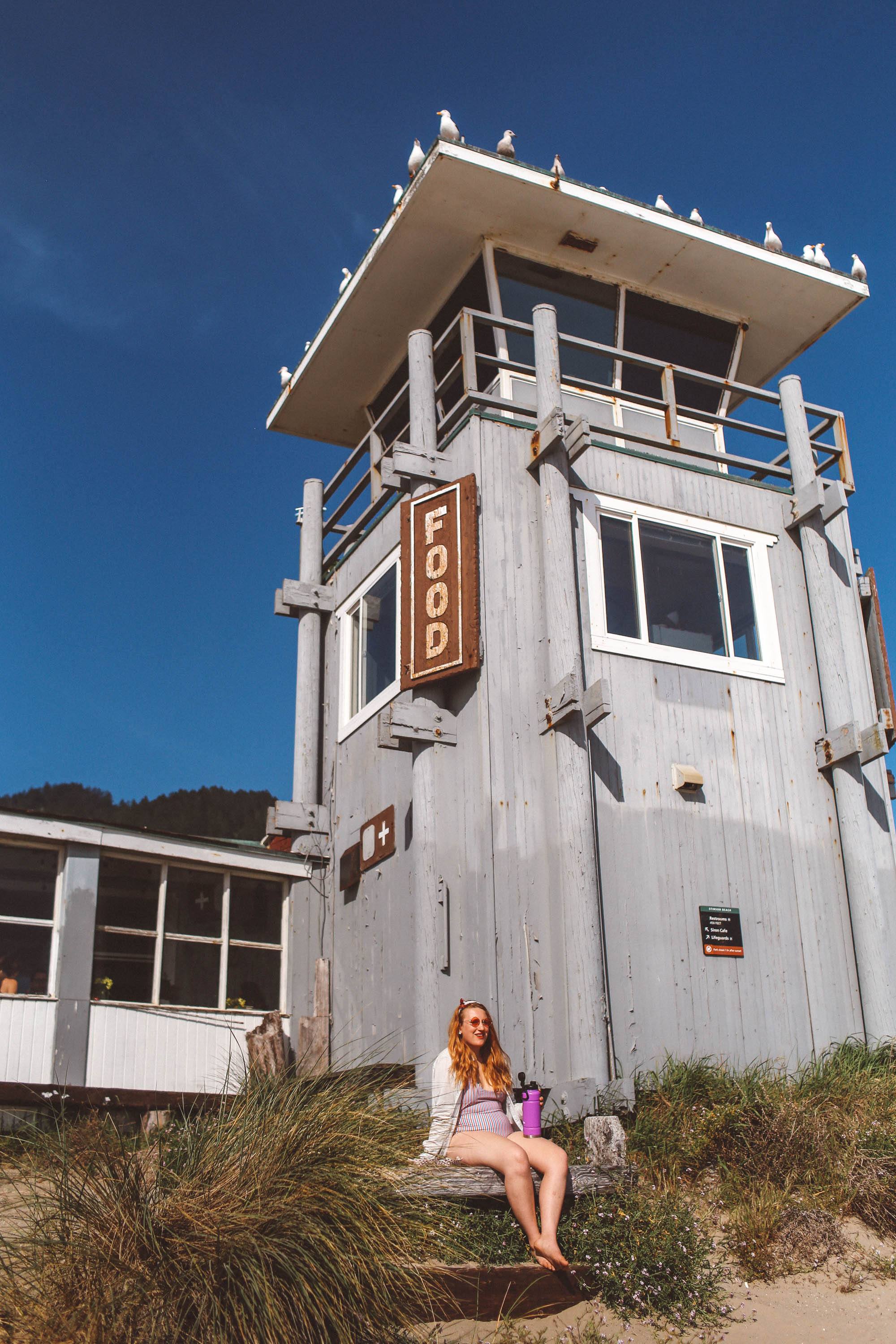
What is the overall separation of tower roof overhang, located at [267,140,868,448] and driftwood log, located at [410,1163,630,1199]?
32.3 ft

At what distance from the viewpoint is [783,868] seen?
10805 millimetres

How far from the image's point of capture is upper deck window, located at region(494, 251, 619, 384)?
13883mm

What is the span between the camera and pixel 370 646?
13.1 metres

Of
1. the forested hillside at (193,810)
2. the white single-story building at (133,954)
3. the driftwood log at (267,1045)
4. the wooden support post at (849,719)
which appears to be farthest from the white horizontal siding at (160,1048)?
the forested hillside at (193,810)

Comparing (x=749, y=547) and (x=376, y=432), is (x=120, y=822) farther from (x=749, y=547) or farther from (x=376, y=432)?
(x=749, y=547)

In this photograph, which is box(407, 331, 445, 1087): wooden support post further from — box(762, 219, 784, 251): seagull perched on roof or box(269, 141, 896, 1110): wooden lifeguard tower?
box(762, 219, 784, 251): seagull perched on roof

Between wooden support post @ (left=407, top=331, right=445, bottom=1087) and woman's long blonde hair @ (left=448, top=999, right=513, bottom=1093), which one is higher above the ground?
wooden support post @ (left=407, top=331, right=445, bottom=1087)

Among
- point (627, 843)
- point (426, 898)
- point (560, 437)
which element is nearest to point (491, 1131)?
point (426, 898)

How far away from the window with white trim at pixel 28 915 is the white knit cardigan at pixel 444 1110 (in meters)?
8.00

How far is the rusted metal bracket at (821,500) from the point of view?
12195 mm

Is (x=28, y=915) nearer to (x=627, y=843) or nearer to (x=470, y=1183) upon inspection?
(x=627, y=843)

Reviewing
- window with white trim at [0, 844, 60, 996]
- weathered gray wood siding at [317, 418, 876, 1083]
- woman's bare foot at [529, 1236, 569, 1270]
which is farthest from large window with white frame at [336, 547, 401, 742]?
woman's bare foot at [529, 1236, 569, 1270]

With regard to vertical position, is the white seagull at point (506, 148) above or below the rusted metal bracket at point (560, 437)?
above

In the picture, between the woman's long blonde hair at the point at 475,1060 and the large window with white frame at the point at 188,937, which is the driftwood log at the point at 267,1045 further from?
the woman's long blonde hair at the point at 475,1060
